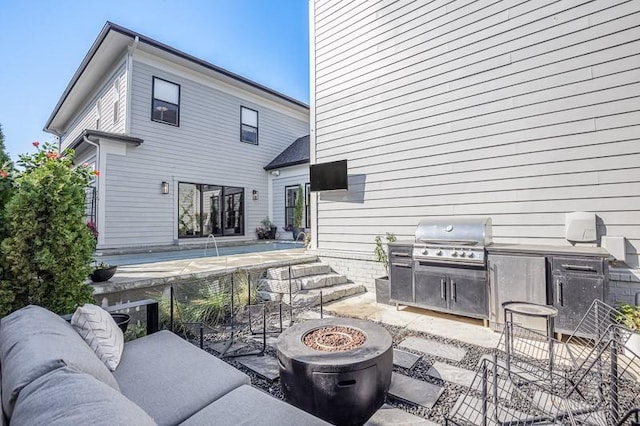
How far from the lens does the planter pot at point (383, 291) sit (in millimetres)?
4980

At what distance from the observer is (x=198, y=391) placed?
5.55 feet

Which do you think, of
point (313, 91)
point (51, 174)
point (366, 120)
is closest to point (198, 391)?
point (51, 174)

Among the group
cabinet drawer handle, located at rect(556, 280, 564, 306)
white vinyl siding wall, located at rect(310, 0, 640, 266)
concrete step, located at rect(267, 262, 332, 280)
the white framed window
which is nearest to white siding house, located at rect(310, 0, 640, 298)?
white vinyl siding wall, located at rect(310, 0, 640, 266)

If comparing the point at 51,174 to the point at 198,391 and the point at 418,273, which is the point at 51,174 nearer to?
the point at 198,391

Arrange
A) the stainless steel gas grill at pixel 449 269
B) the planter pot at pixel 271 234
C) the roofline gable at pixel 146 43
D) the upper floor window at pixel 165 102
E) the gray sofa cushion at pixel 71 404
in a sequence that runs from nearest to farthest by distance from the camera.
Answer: the gray sofa cushion at pixel 71 404
the stainless steel gas grill at pixel 449 269
the roofline gable at pixel 146 43
the upper floor window at pixel 165 102
the planter pot at pixel 271 234

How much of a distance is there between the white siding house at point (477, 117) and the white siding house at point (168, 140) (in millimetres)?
4836

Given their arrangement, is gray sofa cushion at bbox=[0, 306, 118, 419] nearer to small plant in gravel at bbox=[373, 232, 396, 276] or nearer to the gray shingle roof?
small plant in gravel at bbox=[373, 232, 396, 276]

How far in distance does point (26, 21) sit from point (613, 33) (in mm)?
13136

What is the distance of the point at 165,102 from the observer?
9.12 metres

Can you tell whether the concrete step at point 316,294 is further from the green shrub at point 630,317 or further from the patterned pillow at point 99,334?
the green shrub at point 630,317

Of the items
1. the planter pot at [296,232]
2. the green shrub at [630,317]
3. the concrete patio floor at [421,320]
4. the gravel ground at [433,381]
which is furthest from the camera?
the planter pot at [296,232]

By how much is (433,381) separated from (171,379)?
208 cm

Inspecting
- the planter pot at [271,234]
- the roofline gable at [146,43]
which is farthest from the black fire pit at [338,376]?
the planter pot at [271,234]

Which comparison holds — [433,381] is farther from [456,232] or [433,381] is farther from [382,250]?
[382,250]
